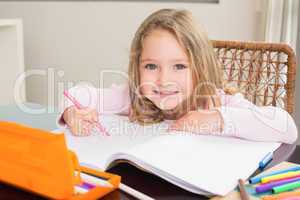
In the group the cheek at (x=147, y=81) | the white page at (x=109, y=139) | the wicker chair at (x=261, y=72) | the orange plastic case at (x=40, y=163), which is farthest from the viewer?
the wicker chair at (x=261, y=72)

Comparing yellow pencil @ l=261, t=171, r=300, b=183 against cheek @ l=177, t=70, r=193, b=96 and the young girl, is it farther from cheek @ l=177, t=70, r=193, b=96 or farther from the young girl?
cheek @ l=177, t=70, r=193, b=96

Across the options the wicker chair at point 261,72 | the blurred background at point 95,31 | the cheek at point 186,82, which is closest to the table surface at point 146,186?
the cheek at point 186,82

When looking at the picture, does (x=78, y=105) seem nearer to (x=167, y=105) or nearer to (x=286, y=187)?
(x=167, y=105)

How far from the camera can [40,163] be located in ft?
1.59

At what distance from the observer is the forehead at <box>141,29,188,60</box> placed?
2.72ft

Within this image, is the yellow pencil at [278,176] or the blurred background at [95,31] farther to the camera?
the blurred background at [95,31]

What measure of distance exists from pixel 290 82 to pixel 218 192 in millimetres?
584

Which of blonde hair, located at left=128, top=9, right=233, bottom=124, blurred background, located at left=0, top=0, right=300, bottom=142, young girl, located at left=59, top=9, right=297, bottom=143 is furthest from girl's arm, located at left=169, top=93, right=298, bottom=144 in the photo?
blurred background, located at left=0, top=0, right=300, bottom=142

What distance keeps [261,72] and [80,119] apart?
0.54m

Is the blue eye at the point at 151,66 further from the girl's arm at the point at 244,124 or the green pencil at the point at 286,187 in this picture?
the green pencil at the point at 286,187

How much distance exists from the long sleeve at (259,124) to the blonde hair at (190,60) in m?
0.11

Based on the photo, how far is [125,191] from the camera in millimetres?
530

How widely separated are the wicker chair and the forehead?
1.01 feet

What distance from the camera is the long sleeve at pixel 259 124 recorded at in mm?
753
